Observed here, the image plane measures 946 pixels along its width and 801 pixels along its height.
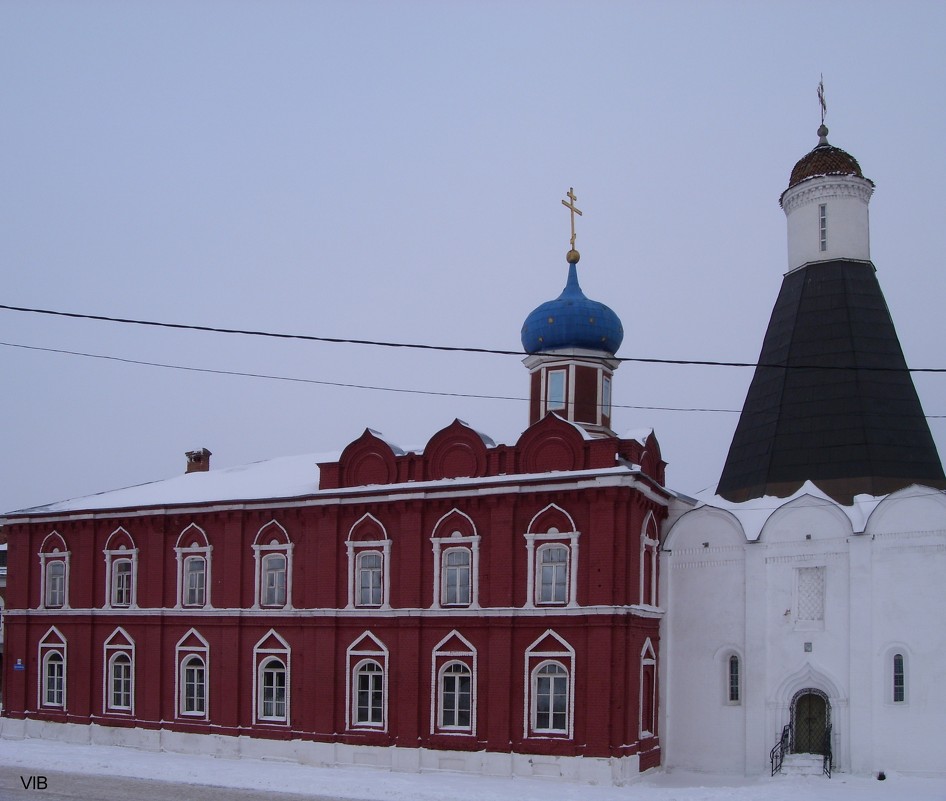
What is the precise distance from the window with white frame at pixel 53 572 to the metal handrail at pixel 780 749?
1594 centimetres

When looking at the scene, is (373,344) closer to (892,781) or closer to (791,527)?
(791,527)

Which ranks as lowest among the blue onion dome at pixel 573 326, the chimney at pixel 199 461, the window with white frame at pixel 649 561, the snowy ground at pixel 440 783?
the snowy ground at pixel 440 783

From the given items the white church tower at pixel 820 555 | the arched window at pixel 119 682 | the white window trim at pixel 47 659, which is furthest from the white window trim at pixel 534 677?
the white window trim at pixel 47 659

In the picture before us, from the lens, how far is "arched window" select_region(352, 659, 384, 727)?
21875 mm

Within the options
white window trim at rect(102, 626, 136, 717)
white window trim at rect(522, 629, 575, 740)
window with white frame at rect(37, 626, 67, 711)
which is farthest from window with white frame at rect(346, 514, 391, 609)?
window with white frame at rect(37, 626, 67, 711)

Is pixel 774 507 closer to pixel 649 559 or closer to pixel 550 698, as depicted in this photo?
pixel 649 559

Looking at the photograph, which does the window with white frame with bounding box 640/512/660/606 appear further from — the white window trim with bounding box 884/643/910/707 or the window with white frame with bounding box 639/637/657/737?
the white window trim with bounding box 884/643/910/707

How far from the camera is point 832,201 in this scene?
23.3 metres

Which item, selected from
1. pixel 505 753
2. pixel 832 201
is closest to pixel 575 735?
pixel 505 753

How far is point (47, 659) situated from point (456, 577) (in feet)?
35.9

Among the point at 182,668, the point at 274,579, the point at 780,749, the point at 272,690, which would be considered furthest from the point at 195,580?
the point at 780,749

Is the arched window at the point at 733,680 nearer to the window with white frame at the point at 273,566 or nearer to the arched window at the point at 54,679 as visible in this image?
the window with white frame at the point at 273,566

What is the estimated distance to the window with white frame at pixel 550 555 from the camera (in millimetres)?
20594

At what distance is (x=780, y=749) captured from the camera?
19.9 meters
